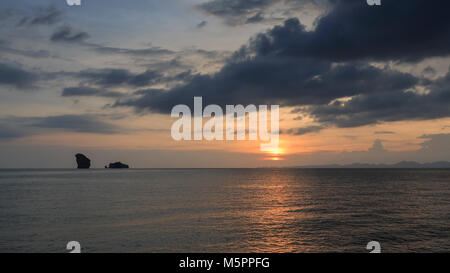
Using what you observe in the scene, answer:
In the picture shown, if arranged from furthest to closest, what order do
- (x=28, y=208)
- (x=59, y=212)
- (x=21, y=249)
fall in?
(x=28, y=208) < (x=59, y=212) < (x=21, y=249)

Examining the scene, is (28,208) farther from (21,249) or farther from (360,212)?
(360,212)

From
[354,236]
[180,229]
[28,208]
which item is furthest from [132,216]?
[354,236]

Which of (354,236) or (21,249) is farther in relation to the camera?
(354,236)

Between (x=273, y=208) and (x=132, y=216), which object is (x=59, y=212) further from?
(x=273, y=208)

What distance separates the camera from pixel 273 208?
53938 millimetres

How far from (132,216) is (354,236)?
2992cm
